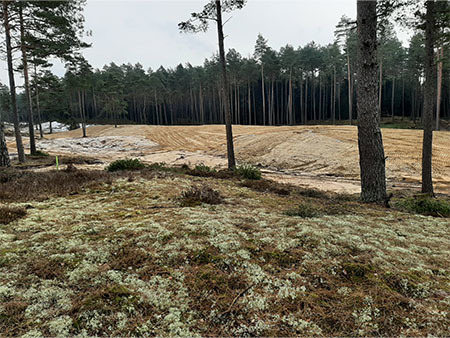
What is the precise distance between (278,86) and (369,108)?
54890mm

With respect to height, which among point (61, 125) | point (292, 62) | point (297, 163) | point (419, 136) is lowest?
point (297, 163)

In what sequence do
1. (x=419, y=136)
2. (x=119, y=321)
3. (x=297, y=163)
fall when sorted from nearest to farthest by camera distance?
(x=119, y=321) < (x=297, y=163) < (x=419, y=136)

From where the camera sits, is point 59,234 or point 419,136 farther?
point 419,136

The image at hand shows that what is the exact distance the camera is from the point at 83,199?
4246 millimetres

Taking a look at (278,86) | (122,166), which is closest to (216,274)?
(122,166)

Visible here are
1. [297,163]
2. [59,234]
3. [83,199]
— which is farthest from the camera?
[297,163]

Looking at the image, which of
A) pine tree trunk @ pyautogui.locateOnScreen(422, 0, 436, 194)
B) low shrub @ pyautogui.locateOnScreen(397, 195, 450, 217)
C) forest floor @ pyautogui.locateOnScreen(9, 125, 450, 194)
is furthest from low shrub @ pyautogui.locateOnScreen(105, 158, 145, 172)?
pine tree trunk @ pyautogui.locateOnScreen(422, 0, 436, 194)

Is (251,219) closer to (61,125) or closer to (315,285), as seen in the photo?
(315,285)

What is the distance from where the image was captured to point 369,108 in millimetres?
5348

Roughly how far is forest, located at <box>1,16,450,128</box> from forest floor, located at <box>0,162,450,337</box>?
121 ft

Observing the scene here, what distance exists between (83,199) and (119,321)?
11.0ft

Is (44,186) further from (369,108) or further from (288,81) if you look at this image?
(288,81)

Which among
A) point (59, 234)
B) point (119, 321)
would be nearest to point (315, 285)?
point (119, 321)

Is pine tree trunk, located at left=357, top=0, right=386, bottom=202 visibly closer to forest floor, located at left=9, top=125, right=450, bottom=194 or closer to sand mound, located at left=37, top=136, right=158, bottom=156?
forest floor, located at left=9, top=125, right=450, bottom=194
